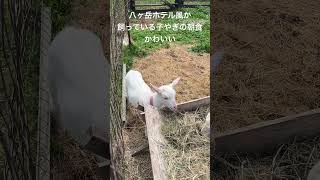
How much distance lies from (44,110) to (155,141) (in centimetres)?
114

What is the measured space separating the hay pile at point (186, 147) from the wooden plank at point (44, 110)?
3.79ft

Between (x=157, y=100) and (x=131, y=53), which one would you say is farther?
(x=131, y=53)

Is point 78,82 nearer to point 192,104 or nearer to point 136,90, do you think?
point 136,90

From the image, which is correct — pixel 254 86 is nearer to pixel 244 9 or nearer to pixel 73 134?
pixel 244 9

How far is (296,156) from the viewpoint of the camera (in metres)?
2.95

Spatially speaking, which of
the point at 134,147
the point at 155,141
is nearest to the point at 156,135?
the point at 155,141

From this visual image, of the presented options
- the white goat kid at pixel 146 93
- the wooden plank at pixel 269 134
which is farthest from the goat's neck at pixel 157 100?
the wooden plank at pixel 269 134

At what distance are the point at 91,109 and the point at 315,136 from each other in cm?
142

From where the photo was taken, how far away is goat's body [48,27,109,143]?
3.19 metres

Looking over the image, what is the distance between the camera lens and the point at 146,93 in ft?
13.1

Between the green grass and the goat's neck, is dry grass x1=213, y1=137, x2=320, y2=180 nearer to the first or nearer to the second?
the goat's neck

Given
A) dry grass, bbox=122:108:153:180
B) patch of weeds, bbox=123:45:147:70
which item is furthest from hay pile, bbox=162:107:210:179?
patch of weeds, bbox=123:45:147:70

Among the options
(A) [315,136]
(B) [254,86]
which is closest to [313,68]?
(B) [254,86]

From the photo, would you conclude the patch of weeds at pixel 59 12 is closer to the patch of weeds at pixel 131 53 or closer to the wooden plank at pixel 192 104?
the patch of weeds at pixel 131 53
